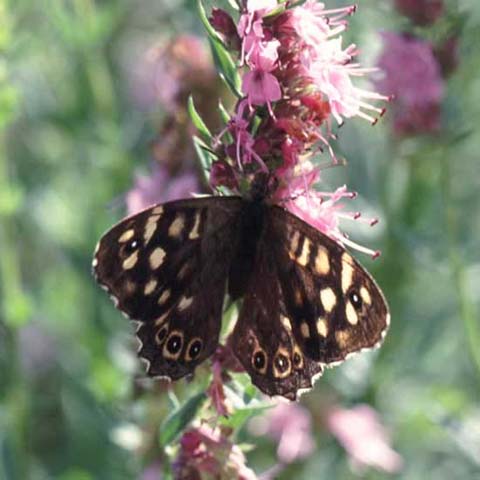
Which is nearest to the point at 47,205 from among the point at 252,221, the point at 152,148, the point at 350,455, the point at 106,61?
the point at 106,61

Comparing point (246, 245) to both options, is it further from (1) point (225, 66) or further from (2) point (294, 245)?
(1) point (225, 66)

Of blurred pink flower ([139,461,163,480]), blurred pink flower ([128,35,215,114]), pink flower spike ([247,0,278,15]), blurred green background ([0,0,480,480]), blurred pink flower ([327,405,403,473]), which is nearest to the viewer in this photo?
pink flower spike ([247,0,278,15])

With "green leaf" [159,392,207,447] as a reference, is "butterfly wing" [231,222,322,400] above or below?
above

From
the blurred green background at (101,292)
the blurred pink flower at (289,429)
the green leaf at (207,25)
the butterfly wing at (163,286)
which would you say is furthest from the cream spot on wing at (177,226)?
the blurred pink flower at (289,429)

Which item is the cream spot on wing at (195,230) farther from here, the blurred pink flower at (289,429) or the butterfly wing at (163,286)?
the blurred pink flower at (289,429)

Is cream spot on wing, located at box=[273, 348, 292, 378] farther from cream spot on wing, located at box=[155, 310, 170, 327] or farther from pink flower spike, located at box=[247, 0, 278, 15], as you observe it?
pink flower spike, located at box=[247, 0, 278, 15]

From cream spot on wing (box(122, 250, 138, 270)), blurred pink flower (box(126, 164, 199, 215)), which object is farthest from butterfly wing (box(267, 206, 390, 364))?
blurred pink flower (box(126, 164, 199, 215))
